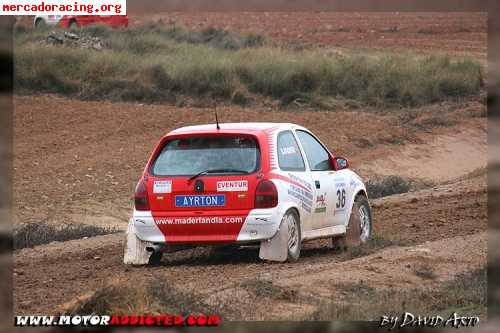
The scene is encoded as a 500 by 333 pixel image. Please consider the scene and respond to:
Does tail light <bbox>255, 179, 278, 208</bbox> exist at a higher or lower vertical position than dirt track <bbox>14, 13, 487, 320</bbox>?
higher

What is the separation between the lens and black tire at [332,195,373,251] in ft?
45.5

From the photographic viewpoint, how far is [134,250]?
12430mm

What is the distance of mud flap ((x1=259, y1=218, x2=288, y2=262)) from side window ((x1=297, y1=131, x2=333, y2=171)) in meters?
1.29

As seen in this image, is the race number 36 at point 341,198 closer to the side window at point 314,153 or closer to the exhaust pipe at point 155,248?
the side window at point 314,153

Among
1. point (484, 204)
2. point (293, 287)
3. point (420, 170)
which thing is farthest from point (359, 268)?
point (420, 170)

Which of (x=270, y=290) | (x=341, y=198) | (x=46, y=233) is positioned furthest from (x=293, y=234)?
(x=46, y=233)

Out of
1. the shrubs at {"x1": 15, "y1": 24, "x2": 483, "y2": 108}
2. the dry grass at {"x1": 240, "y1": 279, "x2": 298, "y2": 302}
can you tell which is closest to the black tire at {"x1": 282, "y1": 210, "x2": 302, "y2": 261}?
the dry grass at {"x1": 240, "y1": 279, "x2": 298, "y2": 302}

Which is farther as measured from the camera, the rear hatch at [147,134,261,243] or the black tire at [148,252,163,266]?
the black tire at [148,252,163,266]

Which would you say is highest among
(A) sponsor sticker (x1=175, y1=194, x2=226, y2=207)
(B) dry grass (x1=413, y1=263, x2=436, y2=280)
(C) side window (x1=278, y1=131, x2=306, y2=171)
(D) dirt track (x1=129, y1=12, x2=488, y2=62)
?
(C) side window (x1=278, y1=131, x2=306, y2=171)

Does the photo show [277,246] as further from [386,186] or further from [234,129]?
[386,186]

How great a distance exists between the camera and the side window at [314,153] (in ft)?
43.6

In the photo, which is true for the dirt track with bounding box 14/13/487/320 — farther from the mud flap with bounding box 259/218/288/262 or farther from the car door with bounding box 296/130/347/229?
the car door with bounding box 296/130/347/229

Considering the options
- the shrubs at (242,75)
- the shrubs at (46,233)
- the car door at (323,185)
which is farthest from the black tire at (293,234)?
the shrubs at (242,75)

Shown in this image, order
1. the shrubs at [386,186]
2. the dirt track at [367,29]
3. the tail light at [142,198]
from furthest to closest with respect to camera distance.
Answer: the dirt track at [367,29] → the shrubs at [386,186] → the tail light at [142,198]
